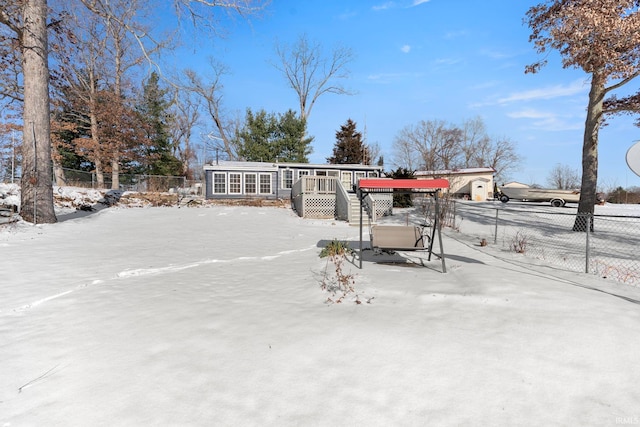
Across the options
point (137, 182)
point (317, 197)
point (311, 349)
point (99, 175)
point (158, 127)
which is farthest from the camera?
point (158, 127)

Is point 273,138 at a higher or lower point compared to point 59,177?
higher

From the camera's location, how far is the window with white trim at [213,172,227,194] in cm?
2370

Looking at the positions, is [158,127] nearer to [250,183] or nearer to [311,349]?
[250,183]

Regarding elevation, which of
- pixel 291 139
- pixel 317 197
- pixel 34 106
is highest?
pixel 291 139

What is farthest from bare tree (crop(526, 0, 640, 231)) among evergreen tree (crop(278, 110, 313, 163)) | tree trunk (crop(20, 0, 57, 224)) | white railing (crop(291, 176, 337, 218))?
evergreen tree (crop(278, 110, 313, 163))

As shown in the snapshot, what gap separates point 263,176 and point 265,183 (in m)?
0.59

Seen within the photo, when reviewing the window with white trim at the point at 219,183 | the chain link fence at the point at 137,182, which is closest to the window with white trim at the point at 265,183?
the window with white trim at the point at 219,183

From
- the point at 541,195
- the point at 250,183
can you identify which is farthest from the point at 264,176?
the point at 541,195

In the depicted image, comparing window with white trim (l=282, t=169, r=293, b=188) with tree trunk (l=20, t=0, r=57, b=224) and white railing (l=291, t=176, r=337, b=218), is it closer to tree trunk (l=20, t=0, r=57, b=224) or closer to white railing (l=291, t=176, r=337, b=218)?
white railing (l=291, t=176, r=337, b=218)

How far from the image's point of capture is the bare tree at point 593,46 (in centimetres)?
845

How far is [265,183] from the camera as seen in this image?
2444 cm

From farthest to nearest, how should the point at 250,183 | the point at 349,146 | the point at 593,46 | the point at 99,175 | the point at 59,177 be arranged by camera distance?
the point at 349,146
the point at 250,183
the point at 99,175
the point at 59,177
the point at 593,46

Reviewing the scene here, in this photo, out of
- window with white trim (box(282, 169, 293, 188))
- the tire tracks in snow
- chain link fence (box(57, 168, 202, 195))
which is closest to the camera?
the tire tracks in snow

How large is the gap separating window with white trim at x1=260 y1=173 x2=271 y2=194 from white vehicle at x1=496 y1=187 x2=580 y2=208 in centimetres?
1988
